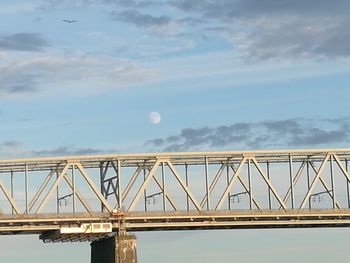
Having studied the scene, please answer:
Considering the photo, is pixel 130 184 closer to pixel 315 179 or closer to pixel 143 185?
pixel 143 185

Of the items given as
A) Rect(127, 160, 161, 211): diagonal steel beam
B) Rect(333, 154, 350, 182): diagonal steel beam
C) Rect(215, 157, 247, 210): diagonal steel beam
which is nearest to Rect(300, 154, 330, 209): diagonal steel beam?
Rect(333, 154, 350, 182): diagonal steel beam

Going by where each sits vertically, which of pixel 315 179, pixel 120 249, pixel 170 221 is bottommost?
pixel 120 249

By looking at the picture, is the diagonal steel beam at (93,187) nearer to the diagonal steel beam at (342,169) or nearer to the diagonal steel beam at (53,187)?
the diagonal steel beam at (53,187)

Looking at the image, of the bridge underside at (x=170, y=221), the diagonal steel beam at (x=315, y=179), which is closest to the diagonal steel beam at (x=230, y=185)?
the bridge underside at (x=170, y=221)

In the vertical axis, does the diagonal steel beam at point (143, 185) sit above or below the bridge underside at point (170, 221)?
above

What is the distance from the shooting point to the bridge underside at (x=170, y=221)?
18162cm

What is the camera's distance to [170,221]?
614 ft

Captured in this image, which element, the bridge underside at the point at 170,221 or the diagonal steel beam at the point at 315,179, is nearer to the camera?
the bridge underside at the point at 170,221

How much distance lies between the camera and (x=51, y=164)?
18912 cm

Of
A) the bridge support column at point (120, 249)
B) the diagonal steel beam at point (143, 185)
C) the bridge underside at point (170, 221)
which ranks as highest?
the diagonal steel beam at point (143, 185)

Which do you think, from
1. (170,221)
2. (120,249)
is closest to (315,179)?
(170,221)

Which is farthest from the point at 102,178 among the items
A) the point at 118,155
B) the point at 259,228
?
the point at 259,228

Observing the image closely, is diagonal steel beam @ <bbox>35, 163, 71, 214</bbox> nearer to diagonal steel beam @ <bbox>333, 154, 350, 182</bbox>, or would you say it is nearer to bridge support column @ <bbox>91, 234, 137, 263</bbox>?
bridge support column @ <bbox>91, 234, 137, 263</bbox>

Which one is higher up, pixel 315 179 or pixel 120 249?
pixel 315 179
